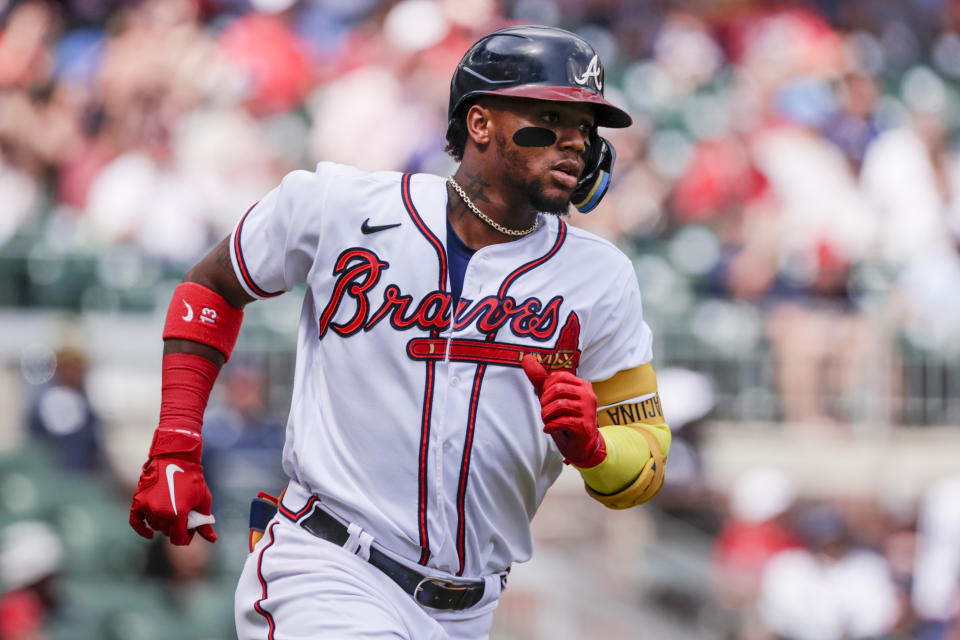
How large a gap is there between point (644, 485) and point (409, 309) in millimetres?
637

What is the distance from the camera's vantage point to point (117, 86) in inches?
383

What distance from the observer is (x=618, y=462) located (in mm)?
2750

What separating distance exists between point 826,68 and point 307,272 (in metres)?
9.61

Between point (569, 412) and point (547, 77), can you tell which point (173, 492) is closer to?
point (569, 412)

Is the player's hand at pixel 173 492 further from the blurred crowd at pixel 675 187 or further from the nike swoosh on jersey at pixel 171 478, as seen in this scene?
the blurred crowd at pixel 675 187

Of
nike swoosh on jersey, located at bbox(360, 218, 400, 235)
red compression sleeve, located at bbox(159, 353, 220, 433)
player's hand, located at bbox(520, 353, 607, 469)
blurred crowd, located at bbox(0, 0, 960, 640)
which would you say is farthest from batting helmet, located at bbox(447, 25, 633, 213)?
blurred crowd, located at bbox(0, 0, 960, 640)

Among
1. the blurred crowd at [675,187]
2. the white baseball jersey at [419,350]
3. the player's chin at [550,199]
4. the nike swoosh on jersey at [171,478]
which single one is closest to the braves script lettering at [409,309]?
the white baseball jersey at [419,350]

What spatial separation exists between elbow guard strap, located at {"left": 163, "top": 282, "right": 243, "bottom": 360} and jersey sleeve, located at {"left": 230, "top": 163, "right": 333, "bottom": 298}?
9 centimetres

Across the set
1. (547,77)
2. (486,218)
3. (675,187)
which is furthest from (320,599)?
(675,187)

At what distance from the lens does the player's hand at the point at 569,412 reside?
2564mm

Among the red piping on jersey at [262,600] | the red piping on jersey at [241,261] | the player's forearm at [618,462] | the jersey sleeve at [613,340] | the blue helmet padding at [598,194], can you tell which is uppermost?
the blue helmet padding at [598,194]

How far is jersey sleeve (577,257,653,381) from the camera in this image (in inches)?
A: 117

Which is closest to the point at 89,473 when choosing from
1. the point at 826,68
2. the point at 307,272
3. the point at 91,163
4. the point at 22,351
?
the point at 22,351

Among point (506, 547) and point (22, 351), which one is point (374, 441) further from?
point (22, 351)
